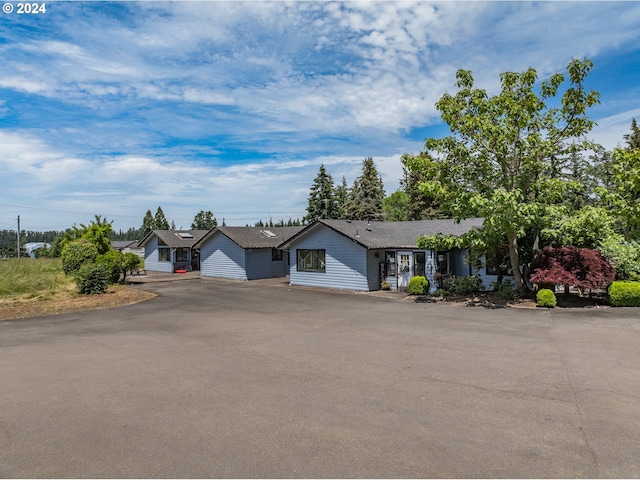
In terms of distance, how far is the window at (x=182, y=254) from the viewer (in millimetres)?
38469

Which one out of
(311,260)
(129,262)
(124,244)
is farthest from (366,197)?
(124,244)

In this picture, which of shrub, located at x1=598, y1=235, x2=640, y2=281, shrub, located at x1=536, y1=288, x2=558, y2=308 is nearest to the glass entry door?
shrub, located at x1=536, y1=288, x2=558, y2=308

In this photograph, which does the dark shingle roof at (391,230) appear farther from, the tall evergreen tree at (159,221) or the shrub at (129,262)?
the tall evergreen tree at (159,221)

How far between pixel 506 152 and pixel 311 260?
13323mm

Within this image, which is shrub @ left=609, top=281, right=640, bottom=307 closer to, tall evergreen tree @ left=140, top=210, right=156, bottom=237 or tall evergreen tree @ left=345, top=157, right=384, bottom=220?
tall evergreen tree @ left=345, top=157, right=384, bottom=220

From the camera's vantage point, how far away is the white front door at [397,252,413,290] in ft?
73.7

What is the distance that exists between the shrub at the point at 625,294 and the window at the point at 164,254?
33.8 meters

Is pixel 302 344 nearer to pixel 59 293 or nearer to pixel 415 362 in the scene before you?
pixel 415 362

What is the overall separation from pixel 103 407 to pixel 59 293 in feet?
57.6

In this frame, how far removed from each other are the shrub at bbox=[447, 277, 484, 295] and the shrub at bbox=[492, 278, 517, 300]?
0.97 metres

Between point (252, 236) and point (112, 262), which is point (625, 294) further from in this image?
point (112, 262)

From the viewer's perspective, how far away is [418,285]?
20359mm

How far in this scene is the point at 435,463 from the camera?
15.2ft

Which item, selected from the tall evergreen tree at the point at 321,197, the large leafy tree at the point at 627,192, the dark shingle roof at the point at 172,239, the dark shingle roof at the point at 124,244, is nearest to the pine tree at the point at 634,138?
the large leafy tree at the point at 627,192
